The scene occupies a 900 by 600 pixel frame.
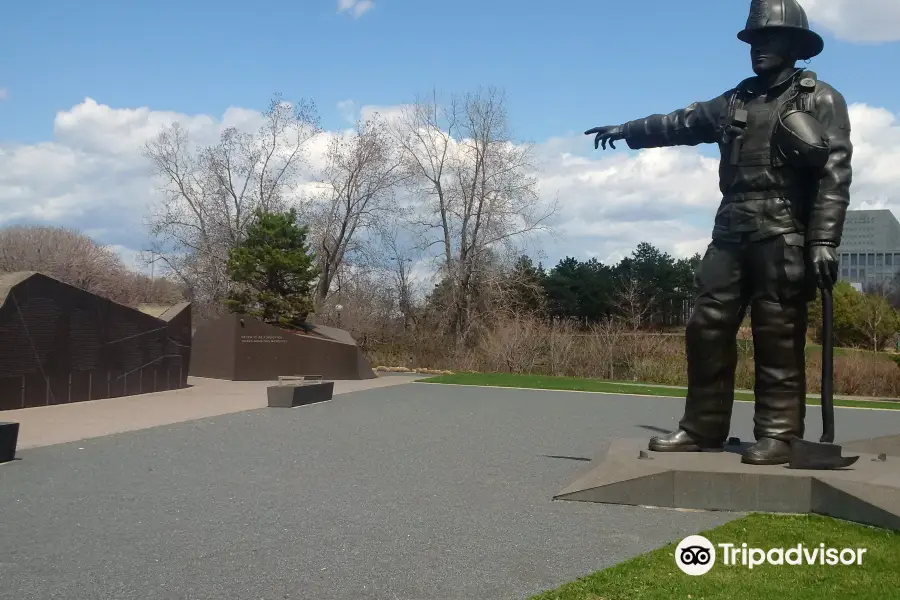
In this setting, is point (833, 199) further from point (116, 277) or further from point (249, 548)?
point (116, 277)

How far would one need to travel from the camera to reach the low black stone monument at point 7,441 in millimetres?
9198

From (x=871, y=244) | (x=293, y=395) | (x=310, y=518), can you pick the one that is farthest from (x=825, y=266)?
(x=871, y=244)

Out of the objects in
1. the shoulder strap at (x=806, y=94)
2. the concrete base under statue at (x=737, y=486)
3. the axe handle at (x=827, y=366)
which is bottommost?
the concrete base under statue at (x=737, y=486)

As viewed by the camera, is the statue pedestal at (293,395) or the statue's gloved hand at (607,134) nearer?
the statue's gloved hand at (607,134)

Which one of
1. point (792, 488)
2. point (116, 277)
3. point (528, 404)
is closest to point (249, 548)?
point (792, 488)

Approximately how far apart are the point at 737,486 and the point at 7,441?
7195 millimetres

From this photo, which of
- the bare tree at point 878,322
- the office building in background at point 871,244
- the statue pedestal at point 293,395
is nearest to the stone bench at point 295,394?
the statue pedestal at point 293,395

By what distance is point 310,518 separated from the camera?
6434mm

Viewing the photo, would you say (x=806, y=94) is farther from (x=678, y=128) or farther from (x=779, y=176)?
(x=678, y=128)

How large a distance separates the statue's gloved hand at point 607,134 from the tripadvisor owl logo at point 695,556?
4.10 meters

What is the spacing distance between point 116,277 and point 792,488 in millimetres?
39579

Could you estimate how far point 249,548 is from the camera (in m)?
5.55

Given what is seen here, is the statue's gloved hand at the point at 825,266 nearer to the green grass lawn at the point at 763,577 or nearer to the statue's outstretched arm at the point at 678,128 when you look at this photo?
the statue's outstretched arm at the point at 678,128

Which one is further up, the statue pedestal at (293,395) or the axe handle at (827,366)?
the axe handle at (827,366)
